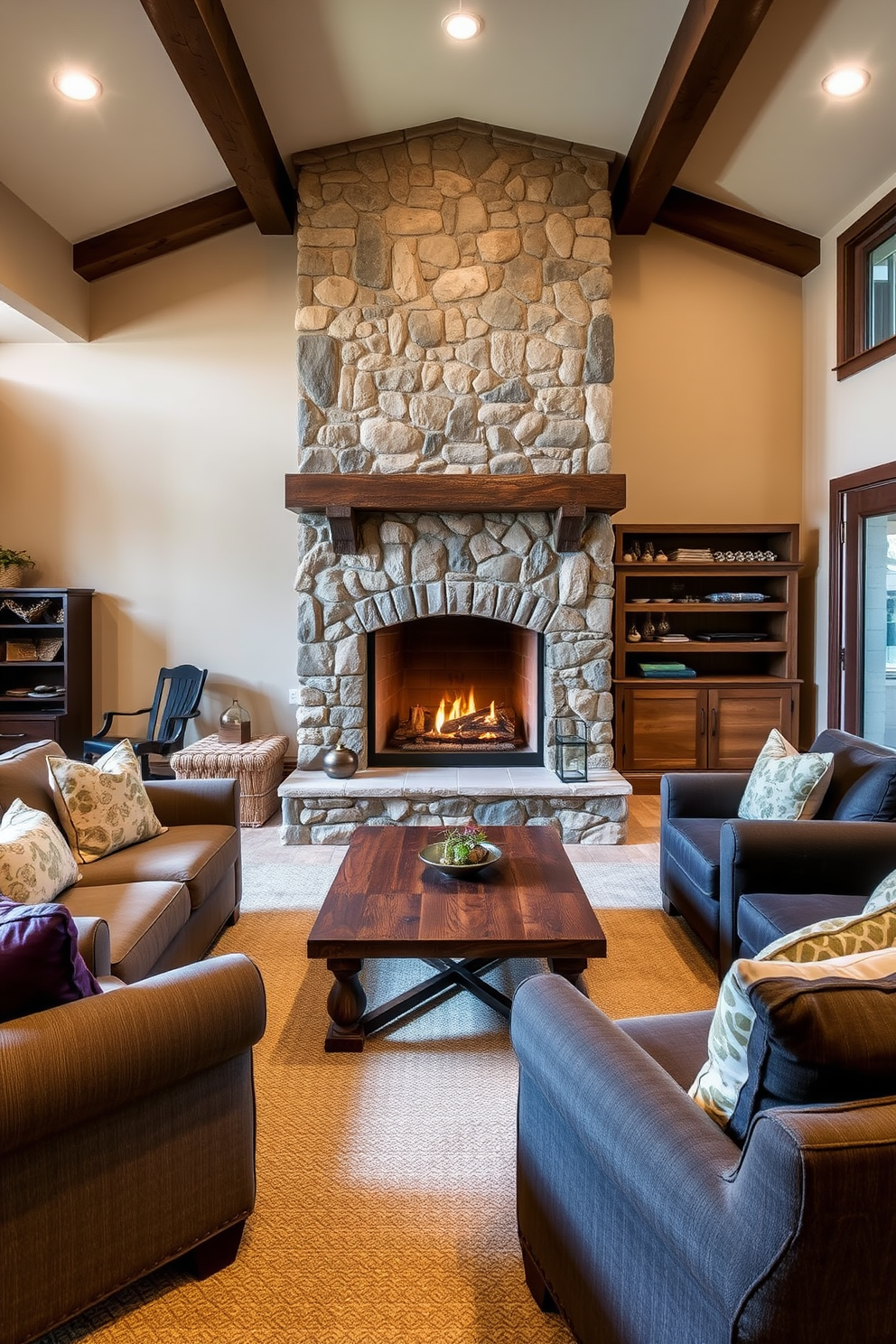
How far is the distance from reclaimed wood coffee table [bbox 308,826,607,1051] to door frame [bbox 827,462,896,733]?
2807 mm

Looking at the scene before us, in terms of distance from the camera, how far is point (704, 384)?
5453mm

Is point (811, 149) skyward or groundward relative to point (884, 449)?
skyward

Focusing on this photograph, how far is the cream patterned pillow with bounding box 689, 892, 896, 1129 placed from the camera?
1100 mm

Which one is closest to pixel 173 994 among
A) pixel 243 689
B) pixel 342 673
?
pixel 342 673

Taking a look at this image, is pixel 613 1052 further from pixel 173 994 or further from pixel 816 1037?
pixel 173 994

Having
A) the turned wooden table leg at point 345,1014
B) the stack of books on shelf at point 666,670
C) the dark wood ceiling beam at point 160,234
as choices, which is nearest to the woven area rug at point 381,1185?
the turned wooden table leg at point 345,1014

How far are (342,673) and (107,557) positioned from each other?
204 cm

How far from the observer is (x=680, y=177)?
4805 mm

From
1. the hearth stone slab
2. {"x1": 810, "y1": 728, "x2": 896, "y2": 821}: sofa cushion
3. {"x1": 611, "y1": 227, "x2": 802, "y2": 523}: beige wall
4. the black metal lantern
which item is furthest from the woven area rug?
{"x1": 611, "y1": 227, "x2": 802, "y2": 523}: beige wall

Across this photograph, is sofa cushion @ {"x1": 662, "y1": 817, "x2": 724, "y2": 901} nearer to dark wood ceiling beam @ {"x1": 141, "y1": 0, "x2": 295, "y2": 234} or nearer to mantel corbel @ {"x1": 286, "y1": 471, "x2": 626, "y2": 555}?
mantel corbel @ {"x1": 286, "y1": 471, "x2": 626, "y2": 555}

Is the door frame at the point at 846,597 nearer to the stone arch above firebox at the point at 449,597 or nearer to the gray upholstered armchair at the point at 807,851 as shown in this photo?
the stone arch above firebox at the point at 449,597

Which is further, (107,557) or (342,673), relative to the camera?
(107,557)

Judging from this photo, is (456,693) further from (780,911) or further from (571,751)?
(780,911)

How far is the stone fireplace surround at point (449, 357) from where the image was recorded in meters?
4.46
